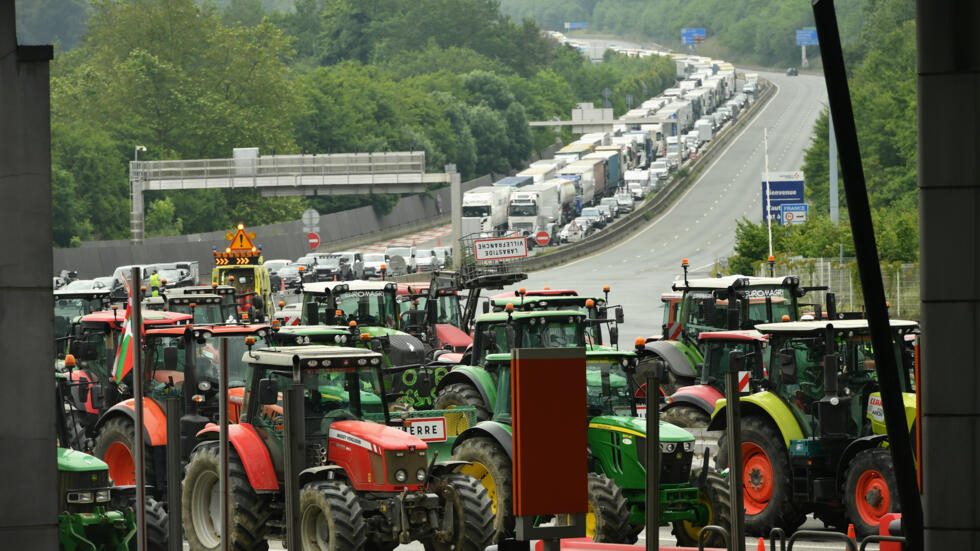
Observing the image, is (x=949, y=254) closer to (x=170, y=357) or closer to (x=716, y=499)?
(x=716, y=499)

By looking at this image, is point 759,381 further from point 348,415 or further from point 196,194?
point 196,194

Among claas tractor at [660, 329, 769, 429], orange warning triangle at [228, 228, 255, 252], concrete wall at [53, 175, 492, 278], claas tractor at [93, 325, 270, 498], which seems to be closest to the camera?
claas tractor at [93, 325, 270, 498]

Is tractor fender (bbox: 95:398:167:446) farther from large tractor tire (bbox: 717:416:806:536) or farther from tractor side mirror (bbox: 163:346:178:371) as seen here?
large tractor tire (bbox: 717:416:806:536)

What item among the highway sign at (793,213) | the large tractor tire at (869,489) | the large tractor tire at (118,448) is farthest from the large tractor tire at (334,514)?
the highway sign at (793,213)

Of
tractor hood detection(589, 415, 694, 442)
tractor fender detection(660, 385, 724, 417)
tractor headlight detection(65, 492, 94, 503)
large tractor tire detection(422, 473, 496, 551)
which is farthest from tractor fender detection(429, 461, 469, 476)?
tractor fender detection(660, 385, 724, 417)

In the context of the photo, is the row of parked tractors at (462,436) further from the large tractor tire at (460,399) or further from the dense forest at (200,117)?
the dense forest at (200,117)

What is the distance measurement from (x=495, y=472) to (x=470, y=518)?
183 centimetres

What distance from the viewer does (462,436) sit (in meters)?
18.2

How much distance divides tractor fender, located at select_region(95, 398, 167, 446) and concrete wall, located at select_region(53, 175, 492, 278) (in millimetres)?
56732

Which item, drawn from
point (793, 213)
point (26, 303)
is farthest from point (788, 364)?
point (793, 213)

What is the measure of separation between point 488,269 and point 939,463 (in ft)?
121

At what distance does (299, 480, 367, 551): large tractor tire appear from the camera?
15.4 m

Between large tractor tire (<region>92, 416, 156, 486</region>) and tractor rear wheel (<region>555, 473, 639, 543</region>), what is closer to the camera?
tractor rear wheel (<region>555, 473, 639, 543</region>)

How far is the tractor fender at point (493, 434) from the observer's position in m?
17.8
